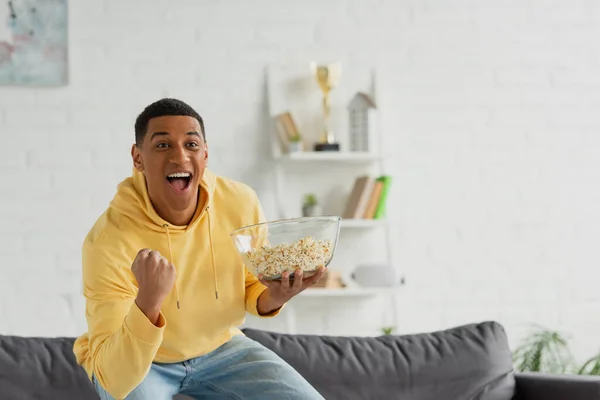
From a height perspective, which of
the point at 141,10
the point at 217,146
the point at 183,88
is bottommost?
the point at 217,146

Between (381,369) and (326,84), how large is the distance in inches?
67.4

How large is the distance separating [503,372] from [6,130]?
92.4 inches

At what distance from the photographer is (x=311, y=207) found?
3.99 m

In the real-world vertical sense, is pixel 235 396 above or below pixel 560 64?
below

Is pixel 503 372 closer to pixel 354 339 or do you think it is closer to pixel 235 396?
pixel 354 339

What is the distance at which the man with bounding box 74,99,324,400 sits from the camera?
2104 mm

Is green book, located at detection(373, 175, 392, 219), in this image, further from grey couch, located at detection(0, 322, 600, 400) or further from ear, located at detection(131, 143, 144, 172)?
ear, located at detection(131, 143, 144, 172)

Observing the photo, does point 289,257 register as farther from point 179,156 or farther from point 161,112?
point 161,112

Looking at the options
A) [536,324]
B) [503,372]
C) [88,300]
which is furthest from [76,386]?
[536,324]

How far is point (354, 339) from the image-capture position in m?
2.67

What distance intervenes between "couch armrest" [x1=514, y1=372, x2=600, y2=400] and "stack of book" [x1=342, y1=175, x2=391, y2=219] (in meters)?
1.39

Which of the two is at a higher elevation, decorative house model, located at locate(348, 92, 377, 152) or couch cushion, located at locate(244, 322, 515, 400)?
decorative house model, located at locate(348, 92, 377, 152)

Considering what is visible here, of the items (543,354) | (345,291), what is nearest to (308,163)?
(345,291)

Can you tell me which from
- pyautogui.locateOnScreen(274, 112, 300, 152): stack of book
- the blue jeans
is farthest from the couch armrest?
pyautogui.locateOnScreen(274, 112, 300, 152): stack of book
